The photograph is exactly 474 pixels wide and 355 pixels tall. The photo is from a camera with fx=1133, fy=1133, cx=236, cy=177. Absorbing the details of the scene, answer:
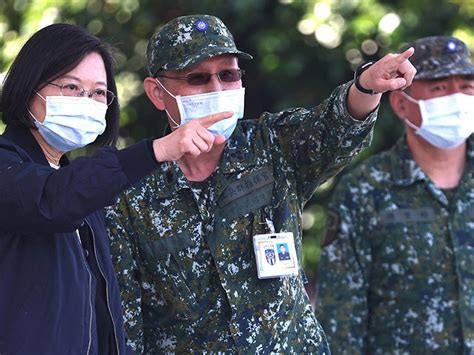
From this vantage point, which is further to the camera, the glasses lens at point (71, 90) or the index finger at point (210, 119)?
the glasses lens at point (71, 90)

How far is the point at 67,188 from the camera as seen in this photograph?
3.07m

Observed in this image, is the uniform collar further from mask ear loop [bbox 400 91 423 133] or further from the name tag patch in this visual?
mask ear loop [bbox 400 91 423 133]

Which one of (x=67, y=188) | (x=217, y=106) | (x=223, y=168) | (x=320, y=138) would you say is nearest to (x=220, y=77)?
(x=217, y=106)

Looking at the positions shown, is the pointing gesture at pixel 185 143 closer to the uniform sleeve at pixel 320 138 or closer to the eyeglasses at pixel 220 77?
the uniform sleeve at pixel 320 138

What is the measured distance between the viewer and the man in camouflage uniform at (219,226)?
12.6 ft

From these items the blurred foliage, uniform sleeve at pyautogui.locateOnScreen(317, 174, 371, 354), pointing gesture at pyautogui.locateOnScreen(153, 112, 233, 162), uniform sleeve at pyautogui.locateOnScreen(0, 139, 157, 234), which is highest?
the blurred foliage

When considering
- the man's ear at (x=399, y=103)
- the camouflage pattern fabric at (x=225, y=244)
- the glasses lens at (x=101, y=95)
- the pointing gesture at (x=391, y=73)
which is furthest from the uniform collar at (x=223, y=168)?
the man's ear at (x=399, y=103)

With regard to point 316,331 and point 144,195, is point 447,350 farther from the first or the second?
point 144,195

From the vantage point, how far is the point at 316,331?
3938mm

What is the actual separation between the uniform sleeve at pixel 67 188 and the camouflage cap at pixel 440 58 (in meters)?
2.13

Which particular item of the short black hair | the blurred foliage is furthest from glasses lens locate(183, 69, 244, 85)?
the blurred foliage

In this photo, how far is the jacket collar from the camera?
3.46 m

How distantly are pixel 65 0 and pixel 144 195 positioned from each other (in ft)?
8.18

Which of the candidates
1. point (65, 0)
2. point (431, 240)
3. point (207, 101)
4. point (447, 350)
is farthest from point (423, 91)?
Result: point (65, 0)
